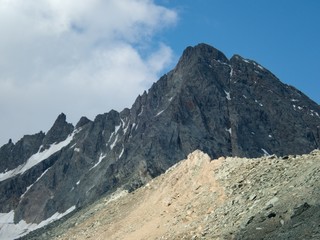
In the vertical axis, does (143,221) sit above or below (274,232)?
above

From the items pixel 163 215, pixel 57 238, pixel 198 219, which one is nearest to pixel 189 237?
pixel 198 219

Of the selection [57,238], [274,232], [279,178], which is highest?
[57,238]

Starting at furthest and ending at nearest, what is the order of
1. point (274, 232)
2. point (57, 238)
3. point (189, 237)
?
point (57, 238)
point (189, 237)
point (274, 232)

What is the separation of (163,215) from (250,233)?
19.2 metres

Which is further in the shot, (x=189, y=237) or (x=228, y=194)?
(x=228, y=194)

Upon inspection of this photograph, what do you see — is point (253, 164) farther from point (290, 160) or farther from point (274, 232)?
point (274, 232)

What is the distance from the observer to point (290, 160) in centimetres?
4769

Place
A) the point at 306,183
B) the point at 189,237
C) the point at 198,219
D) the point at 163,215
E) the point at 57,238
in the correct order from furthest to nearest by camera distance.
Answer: the point at 57,238, the point at 163,215, the point at 198,219, the point at 189,237, the point at 306,183

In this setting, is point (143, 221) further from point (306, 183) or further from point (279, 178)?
point (306, 183)

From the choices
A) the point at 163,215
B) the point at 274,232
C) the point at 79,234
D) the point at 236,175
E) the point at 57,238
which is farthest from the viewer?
the point at 57,238

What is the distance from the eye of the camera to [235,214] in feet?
138

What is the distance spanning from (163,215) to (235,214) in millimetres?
14230

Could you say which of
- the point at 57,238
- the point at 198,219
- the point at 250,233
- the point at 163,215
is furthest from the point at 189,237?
the point at 57,238

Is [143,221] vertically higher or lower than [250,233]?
higher
